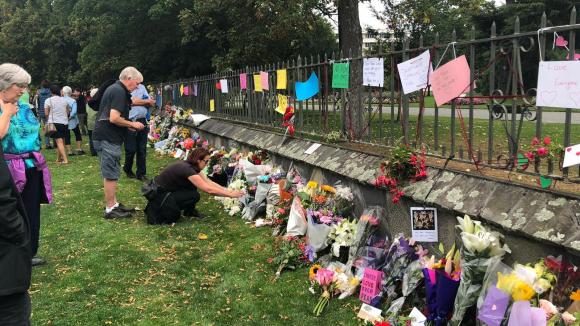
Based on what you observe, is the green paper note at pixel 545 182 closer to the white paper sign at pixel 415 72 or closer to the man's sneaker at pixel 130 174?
the white paper sign at pixel 415 72

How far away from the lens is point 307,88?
6.41 metres

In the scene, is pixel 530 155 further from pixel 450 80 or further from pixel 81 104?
pixel 81 104

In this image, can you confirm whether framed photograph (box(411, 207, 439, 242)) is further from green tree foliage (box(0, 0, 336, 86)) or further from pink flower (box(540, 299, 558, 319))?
green tree foliage (box(0, 0, 336, 86))

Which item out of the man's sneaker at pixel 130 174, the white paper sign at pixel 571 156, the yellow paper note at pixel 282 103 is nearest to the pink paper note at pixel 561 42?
the white paper sign at pixel 571 156

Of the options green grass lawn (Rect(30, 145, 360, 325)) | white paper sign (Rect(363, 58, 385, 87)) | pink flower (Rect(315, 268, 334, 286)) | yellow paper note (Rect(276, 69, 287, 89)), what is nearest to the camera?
green grass lawn (Rect(30, 145, 360, 325))

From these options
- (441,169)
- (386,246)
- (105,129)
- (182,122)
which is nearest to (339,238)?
(386,246)

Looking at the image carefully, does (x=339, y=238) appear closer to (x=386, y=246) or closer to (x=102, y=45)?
(x=386, y=246)

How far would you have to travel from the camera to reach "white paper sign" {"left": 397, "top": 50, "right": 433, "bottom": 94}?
3.98 m

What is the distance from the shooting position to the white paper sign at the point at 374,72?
4715 mm

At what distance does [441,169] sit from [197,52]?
62.0ft

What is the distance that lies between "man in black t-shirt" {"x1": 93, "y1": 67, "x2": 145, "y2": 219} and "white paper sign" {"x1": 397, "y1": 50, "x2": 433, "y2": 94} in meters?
3.88

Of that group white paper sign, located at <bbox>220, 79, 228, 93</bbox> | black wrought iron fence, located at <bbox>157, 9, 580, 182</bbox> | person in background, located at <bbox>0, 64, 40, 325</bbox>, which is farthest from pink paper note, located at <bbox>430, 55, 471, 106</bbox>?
white paper sign, located at <bbox>220, 79, 228, 93</bbox>

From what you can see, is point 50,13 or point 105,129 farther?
point 50,13

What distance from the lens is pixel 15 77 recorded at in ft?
12.1
